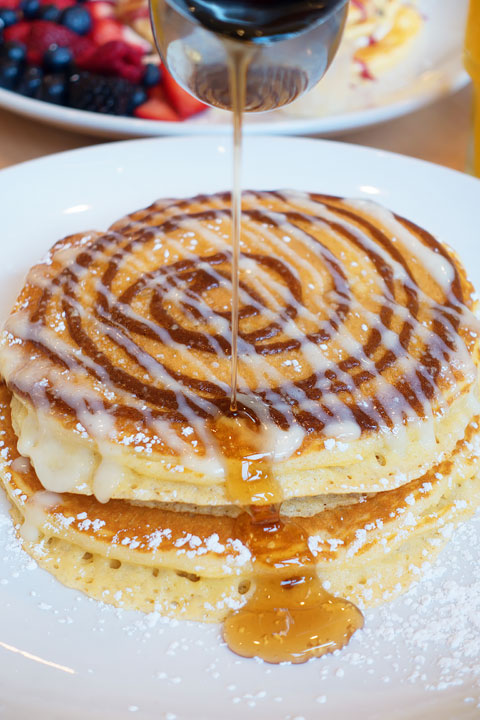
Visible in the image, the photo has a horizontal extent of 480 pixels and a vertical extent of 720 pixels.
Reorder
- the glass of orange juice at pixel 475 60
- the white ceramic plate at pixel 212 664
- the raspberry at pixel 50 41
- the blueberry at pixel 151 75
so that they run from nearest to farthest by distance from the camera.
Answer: the white ceramic plate at pixel 212 664 → the glass of orange juice at pixel 475 60 → the blueberry at pixel 151 75 → the raspberry at pixel 50 41

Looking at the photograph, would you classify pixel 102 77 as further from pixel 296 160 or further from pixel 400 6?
pixel 400 6

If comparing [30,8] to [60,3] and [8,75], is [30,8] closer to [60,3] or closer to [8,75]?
[60,3]

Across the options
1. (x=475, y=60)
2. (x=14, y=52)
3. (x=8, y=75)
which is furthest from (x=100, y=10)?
(x=475, y=60)

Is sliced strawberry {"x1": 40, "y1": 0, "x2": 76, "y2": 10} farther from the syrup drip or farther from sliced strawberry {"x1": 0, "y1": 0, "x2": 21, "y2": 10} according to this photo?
the syrup drip

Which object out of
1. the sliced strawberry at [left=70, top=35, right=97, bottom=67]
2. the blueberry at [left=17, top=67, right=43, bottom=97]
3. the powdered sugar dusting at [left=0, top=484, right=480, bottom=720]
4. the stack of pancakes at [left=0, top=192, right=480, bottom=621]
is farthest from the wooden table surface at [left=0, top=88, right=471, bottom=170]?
the powdered sugar dusting at [left=0, top=484, right=480, bottom=720]

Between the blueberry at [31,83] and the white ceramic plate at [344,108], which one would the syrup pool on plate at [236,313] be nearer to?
the white ceramic plate at [344,108]

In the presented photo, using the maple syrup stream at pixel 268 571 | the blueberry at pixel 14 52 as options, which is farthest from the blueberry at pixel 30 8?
the maple syrup stream at pixel 268 571

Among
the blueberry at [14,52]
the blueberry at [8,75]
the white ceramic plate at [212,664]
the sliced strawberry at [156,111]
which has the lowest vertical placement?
the white ceramic plate at [212,664]
